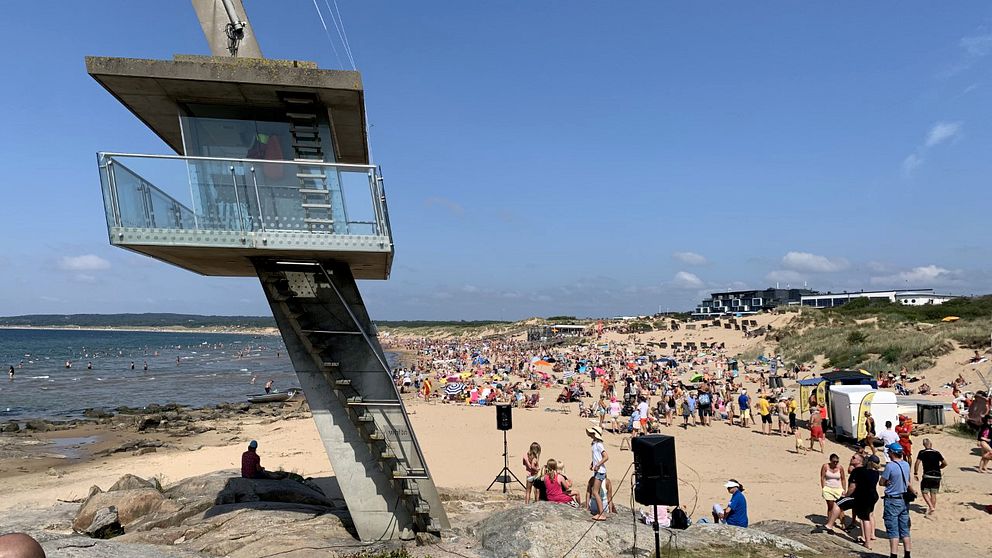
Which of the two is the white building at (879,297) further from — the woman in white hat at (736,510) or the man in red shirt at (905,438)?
the woman in white hat at (736,510)

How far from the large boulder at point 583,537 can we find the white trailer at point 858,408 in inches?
421

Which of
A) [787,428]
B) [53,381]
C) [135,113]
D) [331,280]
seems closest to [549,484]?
[331,280]

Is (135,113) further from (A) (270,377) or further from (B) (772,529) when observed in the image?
(A) (270,377)

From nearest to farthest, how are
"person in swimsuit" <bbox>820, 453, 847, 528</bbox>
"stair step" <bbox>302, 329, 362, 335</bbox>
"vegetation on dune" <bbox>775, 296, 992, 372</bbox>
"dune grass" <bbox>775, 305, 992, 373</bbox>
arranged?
"stair step" <bbox>302, 329, 362, 335</bbox> < "person in swimsuit" <bbox>820, 453, 847, 528</bbox> < "dune grass" <bbox>775, 305, 992, 373</bbox> < "vegetation on dune" <bbox>775, 296, 992, 372</bbox>

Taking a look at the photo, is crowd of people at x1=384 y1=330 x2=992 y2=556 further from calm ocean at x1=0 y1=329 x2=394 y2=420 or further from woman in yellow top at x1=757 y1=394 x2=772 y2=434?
calm ocean at x1=0 y1=329 x2=394 y2=420

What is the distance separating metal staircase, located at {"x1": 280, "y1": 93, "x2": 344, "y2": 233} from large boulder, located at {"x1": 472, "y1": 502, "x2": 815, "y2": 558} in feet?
16.3

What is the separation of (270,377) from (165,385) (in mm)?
8903

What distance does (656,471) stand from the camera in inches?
271

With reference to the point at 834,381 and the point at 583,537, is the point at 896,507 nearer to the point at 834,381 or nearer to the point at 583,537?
the point at 583,537

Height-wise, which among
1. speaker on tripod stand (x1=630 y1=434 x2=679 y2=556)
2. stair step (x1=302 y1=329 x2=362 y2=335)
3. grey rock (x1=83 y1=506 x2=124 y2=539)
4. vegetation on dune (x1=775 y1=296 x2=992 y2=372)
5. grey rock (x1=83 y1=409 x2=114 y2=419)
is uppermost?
stair step (x1=302 y1=329 x2=362 y2=335)

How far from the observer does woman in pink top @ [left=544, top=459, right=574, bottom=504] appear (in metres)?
10.8

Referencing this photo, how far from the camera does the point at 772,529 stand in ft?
31.9

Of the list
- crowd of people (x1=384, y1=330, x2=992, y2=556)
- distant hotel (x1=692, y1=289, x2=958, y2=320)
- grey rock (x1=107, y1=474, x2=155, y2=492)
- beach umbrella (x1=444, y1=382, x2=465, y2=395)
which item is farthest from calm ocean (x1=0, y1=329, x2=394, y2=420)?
distant hotel (x1=692, y1=289, x2=958, y2=320)

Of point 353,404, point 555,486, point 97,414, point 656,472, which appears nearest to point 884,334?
point 555,486
